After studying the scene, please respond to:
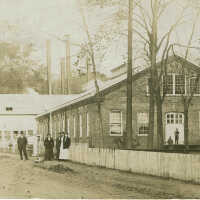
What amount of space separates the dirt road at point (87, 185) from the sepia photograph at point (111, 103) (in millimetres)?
25

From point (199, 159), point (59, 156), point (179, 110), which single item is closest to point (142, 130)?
point (179, 110)

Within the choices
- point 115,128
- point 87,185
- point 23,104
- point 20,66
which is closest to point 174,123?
point 115,128

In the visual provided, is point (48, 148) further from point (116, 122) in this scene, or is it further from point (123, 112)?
point (123, 112)

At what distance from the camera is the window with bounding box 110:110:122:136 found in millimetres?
27078

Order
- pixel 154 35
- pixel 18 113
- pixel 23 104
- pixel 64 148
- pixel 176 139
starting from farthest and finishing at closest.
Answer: pixel 23 104
pixel 18 113
pixel 176 139
pixel 64 148
pixel 154 35

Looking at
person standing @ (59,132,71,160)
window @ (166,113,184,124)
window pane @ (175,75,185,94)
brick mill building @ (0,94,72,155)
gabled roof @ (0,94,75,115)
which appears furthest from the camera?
gabled roof @ (0,94,75,115)

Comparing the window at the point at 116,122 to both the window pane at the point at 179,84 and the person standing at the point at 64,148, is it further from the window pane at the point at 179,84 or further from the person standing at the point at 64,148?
the person standing at the point at 64,148

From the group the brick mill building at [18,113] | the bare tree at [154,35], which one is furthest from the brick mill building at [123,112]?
the bare tree at [154,35]

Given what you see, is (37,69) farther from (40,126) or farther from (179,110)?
(40,126)

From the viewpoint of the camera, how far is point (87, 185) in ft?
47.1

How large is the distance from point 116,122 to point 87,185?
1328 centimetres

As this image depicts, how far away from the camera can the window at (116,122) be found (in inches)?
1066

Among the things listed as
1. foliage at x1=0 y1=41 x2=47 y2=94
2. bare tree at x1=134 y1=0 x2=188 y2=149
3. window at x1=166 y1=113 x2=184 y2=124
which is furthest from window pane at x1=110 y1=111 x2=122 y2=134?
bare tree at x1=134 y1=0 x2=188 y2=149

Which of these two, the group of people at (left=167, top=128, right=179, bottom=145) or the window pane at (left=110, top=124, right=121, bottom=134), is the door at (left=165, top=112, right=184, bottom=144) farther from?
the window pane at (left=110, top=124, right=121, bottom=134)
